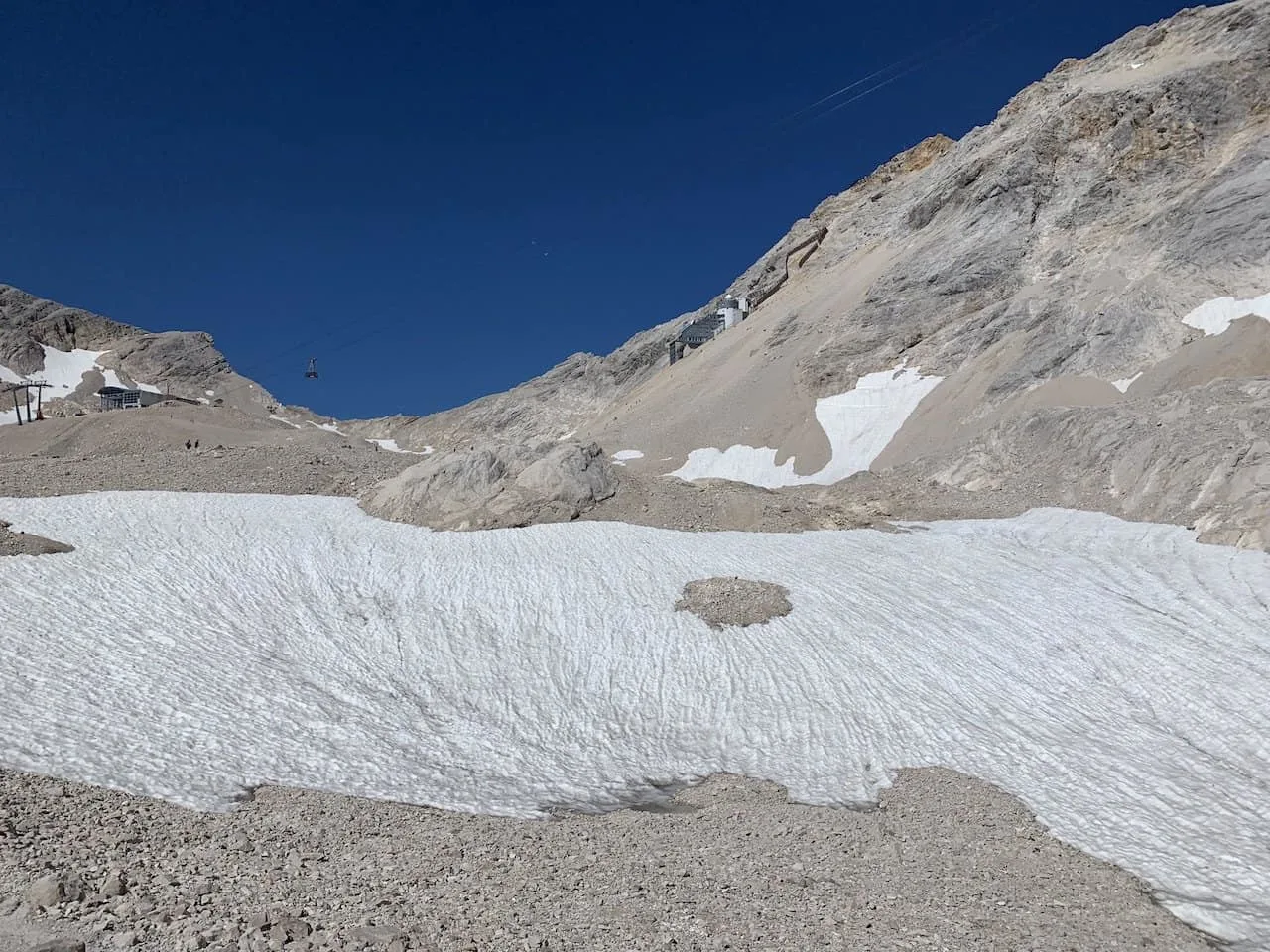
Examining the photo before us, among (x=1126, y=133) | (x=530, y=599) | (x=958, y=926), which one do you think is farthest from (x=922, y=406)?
(x=958, y=926)

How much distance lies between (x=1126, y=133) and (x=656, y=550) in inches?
2070

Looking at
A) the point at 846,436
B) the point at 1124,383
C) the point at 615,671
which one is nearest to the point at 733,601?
the point at 615,671

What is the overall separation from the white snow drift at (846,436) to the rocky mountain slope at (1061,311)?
67 cm

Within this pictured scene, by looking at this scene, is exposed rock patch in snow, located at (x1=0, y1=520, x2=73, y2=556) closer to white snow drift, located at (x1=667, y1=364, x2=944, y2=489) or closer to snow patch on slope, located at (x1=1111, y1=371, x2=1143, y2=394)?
white snow drift, located at (x1=667, y1=364, x2=944, y2=489)

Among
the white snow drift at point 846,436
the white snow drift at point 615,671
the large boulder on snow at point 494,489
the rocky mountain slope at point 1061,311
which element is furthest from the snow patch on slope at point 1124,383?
the large boulder on snow at point 494,489

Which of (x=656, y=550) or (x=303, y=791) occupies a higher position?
(x=656, y=550)

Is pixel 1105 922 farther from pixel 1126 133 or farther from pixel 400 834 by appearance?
pixel 1126 133

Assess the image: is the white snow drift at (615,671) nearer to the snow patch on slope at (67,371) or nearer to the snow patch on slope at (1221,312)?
the snow patch on slope at (1221,312)

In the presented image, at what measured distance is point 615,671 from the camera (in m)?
16.9

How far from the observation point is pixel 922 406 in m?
48.8

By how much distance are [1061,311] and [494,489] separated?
36601 millimetres

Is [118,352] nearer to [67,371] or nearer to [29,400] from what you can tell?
[67,371]

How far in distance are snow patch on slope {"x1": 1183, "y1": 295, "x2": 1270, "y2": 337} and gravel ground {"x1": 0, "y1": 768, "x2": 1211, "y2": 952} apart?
123 ft

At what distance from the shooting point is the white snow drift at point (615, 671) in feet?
37.7
